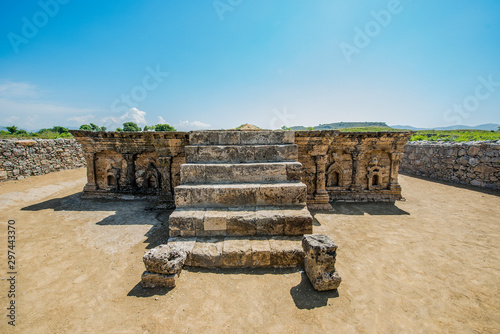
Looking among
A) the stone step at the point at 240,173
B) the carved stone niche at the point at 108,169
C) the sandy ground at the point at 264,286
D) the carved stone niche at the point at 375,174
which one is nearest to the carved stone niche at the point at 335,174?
the carved stone niche at the point at 375,174

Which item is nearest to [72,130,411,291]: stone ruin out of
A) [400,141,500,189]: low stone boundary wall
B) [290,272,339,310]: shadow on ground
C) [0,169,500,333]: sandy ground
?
[290,272,339,310]: shadow on ground

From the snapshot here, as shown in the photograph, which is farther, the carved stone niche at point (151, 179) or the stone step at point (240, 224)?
the carved stone niche at point (151, 179)

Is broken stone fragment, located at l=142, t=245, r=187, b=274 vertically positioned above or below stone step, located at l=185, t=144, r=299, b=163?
below

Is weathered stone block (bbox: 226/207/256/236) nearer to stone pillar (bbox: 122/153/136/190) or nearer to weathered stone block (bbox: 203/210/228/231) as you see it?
weathered stone block (bbox: 203/210/228/231)

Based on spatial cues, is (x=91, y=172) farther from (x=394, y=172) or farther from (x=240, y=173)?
(x=394, y=172)

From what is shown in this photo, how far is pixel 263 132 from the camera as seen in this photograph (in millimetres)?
5613

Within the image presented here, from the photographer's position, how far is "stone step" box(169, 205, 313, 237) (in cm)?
398

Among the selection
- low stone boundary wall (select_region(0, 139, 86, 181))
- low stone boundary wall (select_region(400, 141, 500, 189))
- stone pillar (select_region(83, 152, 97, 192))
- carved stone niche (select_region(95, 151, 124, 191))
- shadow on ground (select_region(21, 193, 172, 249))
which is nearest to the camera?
shadow on ground (select_region(21, 193, 172, 249))

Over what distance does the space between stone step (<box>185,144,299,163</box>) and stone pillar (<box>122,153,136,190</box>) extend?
4.06 meters

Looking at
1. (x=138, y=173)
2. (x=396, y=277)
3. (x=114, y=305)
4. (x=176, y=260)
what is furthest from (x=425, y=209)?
(x=138, y=173)

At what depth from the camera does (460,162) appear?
10.4 m

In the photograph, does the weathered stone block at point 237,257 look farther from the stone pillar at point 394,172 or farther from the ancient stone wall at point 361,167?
the stone pillar at point 394,172

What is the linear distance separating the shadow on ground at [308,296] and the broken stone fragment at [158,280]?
1866 mm

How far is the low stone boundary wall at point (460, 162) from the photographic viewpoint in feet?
30.2
